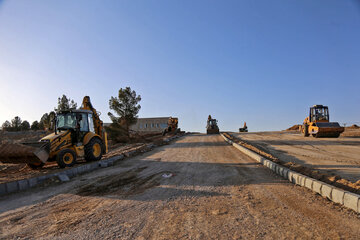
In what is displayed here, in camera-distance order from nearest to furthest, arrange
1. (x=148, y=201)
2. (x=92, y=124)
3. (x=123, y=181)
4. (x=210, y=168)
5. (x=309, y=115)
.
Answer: (x=148, y=201) < (x=123, y=181) < (x=210, y=168) < (x=92, y=124) < (x=309, y=115)

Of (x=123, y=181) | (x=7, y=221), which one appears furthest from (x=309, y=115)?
(x=7, y=221)

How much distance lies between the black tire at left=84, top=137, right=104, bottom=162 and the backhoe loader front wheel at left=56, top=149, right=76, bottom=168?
99 centimetres

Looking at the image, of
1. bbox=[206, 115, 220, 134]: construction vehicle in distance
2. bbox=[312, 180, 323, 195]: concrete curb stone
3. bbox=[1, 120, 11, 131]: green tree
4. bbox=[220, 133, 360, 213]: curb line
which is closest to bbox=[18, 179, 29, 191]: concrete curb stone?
bbox=[220, 133, 360, 213]: curb line

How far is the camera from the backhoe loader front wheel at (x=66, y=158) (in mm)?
8578

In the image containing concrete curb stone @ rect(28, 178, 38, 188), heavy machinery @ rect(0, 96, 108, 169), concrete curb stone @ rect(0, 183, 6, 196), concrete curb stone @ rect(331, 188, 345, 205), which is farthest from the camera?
heavy machinery @ rect(0, 96, 108, 169)

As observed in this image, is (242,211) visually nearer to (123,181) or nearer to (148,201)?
(148,201)

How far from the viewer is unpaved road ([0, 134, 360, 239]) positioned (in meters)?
3.21

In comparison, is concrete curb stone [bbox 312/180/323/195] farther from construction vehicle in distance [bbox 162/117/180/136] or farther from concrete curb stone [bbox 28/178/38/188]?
construction vehicle in distance [bbox 162/117/180/136]

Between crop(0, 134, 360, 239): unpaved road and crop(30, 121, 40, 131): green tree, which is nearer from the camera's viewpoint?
crop(0, 134, 360, 239): unpaved road

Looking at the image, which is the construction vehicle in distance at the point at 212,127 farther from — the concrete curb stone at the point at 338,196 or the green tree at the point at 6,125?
the green tree at the point at 6,125

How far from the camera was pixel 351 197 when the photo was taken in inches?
155

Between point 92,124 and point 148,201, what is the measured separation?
777cm

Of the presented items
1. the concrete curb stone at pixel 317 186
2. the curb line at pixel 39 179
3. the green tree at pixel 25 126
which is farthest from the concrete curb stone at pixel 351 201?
the green tree at pixel 25 126

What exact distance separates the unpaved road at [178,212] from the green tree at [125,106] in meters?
21.0
